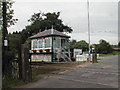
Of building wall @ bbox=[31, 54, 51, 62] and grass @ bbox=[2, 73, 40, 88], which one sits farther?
building wall @ bbox=[31, 54, 51, 62]

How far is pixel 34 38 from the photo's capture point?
105ft

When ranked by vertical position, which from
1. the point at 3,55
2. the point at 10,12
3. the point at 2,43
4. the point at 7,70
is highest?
the point at 10,12

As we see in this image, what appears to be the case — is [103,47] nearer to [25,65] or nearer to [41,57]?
[41,57]

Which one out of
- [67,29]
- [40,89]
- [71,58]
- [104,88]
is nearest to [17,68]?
[40,89]

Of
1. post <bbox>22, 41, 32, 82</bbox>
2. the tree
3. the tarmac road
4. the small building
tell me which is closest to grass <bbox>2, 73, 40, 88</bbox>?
post <bbox>22, 41, 32, 82</bbox>

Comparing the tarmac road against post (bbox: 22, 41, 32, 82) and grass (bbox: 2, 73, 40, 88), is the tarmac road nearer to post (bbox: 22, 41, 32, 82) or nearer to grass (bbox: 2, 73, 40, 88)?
grass (bbox: 2, 73, 40, 88)

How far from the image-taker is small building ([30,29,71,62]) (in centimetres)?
2777

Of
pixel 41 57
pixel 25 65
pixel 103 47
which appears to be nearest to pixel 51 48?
pixel 41 57

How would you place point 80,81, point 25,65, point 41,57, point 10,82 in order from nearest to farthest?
point 10,82, point 25,65, point 80,81, point 41,57

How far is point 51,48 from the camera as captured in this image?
2803 cm

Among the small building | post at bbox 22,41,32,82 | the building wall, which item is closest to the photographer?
post at bbox 22,41,32,82

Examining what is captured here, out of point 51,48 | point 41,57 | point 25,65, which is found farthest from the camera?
point 41,57

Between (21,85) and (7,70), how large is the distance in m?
1.37

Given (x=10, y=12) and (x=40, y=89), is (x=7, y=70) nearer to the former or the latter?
(x=40, y=89)
